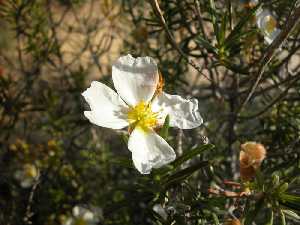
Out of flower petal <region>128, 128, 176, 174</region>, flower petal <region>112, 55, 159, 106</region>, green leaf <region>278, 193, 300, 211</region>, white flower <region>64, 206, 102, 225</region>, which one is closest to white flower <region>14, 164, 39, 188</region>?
white flower <region>64, 206, 102, 225</region>

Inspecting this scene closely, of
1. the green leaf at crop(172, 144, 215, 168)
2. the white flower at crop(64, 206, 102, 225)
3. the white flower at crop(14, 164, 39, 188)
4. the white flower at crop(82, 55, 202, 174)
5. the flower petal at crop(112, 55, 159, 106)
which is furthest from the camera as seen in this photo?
the white flower at crop(14, 164, 39, 188)

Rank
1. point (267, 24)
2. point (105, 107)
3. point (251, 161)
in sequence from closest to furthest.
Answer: point (105, 107) < point (251, 161) < point (267, 24)

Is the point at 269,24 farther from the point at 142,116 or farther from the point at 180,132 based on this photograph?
the point at 142,116

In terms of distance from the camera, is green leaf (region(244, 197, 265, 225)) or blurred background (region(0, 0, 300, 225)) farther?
blurred background (region(0, 0, 300, 225))

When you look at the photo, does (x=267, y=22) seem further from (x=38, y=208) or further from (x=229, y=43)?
(x=38, y=208)

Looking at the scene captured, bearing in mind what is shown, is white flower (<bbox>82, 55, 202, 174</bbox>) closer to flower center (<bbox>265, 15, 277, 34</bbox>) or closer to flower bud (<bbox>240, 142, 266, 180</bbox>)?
flower bud (<bbox>240, 142, 266, 180</bbox>)

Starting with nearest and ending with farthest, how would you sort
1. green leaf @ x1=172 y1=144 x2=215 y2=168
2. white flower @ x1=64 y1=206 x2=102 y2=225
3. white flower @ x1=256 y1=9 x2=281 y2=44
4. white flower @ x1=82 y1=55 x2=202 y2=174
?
green leaf @ x1=172 y1=144 x2=215 y2=168 < white flower @ x1=82 y1=55 x2=202 y2=174 < white flower @ x1=256 y1=9 x2=281 y2=44 < white flower @ x1=64 y1=206 x2=102 y2=225

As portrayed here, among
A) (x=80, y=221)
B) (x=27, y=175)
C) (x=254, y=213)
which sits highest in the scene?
(x=254, y=213)

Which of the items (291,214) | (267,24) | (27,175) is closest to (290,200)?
(291,214)

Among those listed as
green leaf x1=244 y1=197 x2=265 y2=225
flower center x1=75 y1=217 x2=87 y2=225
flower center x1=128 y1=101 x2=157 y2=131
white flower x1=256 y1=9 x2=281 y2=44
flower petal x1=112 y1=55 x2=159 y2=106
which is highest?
white flower x1=256 y1=9 x2=281 y2=44
